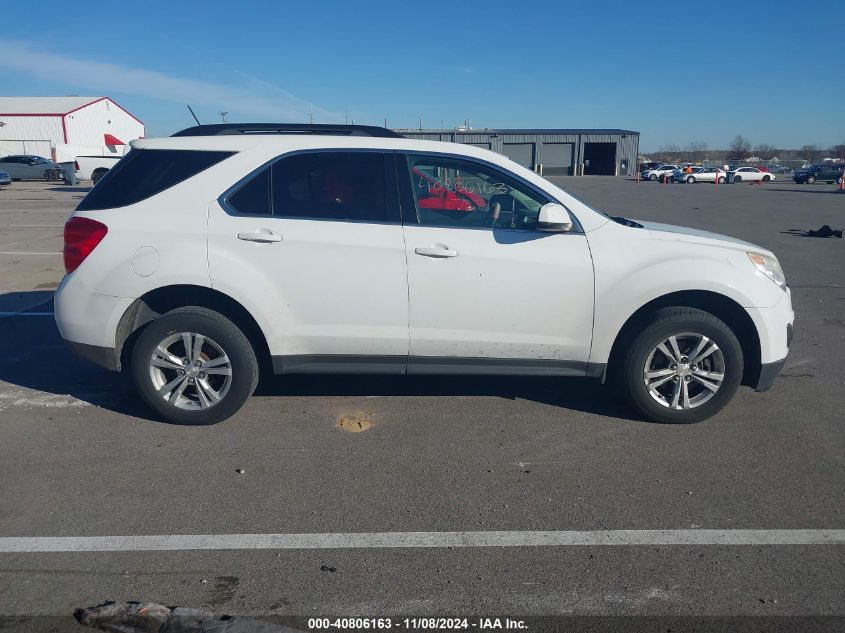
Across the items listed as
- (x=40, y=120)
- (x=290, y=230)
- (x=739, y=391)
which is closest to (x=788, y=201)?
(x=739, y=391)

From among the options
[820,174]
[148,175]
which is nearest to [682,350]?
[148,175]

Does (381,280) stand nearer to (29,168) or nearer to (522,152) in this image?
(29,168)

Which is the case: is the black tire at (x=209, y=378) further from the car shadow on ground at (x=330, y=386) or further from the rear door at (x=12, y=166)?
the rear door at (x=12, y=166)

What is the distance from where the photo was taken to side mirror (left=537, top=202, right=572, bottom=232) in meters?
4.46

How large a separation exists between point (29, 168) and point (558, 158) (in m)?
41.9

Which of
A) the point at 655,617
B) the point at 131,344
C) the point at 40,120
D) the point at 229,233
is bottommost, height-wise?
the point at 655,617

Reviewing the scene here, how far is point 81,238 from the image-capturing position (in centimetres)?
458

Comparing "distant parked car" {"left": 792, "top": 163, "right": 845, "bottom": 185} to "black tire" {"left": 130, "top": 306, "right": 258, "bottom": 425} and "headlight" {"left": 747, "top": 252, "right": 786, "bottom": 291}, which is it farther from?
"black tire" {"left": 130, "top": 306, "right": 258, "bottom": 425}

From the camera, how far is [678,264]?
15.2 feet

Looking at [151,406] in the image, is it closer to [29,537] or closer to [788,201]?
[29,537]

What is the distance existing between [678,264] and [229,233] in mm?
2970

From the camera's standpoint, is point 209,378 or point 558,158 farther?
point 558,158

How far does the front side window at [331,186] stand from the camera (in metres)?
4.65

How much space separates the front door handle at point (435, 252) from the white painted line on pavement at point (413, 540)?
1.81 m
